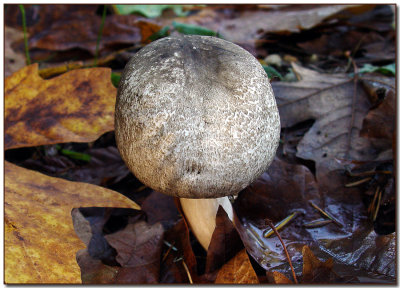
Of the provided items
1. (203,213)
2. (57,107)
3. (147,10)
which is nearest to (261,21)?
(147,10)

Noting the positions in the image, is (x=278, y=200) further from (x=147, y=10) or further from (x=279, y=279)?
(x=147, y=10)

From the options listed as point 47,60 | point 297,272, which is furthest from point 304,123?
point 47,60

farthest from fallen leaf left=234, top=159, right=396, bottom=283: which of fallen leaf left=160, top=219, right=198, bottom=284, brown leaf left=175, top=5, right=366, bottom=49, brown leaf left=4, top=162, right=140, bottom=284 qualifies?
brown leaf left=175, top=5, right=366, bottom=49

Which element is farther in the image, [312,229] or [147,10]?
[147,10]

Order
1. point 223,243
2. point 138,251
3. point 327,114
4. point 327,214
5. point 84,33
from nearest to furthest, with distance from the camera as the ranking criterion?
point 223,243, point 138,251, point 327,214, point 327,114, point 84,33

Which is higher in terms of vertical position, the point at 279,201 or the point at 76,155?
the point at 279,201

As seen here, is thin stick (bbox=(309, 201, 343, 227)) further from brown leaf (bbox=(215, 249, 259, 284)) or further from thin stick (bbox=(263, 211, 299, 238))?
brown leaf (bbox=(215, 249, 259, 284))

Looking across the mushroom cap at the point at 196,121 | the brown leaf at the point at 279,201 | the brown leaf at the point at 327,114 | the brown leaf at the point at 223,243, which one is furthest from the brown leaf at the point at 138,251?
the brown leaf at the point at 327,114
